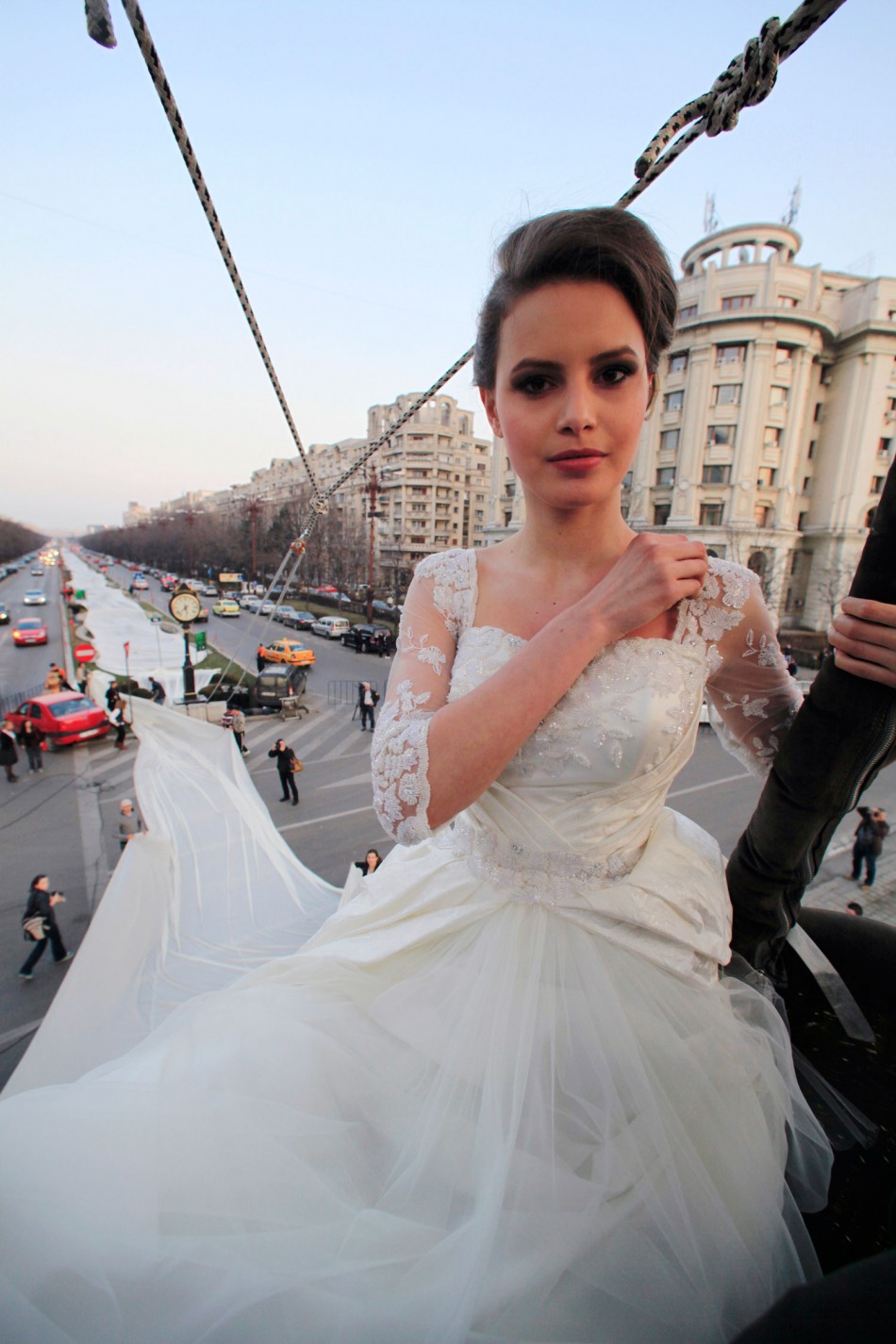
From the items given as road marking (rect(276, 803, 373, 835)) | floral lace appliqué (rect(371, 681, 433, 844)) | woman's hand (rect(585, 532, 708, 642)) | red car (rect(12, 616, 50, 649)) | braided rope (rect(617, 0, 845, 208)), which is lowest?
road marking (rect(276, 803, 373, 835))

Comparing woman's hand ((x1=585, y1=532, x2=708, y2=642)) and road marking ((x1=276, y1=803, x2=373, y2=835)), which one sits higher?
woman's hand ((x1=585, y1=532, x2=708, y2=642))

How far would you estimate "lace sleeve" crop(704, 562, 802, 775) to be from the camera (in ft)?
4.38

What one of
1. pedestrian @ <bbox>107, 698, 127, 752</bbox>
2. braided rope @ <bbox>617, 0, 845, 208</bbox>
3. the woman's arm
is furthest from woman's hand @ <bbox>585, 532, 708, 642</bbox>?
pedestrian @ <bbox>107, 698, 127, 752</bbox>

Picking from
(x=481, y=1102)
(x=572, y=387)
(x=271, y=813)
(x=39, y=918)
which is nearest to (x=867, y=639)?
(x=572, y=387)

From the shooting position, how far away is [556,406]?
123 cm

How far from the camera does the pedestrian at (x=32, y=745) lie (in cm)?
1158

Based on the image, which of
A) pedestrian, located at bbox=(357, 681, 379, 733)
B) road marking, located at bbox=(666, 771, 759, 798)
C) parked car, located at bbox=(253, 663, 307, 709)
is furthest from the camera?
parked car, located at bbox=(253, 663, 307, 709)

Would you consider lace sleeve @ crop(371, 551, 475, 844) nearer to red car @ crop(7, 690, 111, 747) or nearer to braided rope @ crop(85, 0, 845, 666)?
braided rope @ crop(85, 0, 845, 666)

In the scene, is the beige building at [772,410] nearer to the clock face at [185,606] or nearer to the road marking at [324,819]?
the clock face at [185,606]

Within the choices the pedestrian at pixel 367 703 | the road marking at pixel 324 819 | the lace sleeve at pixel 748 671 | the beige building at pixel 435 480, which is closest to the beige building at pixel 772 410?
the pedestrian at pixel 367 703

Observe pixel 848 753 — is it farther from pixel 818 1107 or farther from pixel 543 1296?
pixel 543 1296

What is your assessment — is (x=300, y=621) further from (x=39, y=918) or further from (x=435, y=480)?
(x=435, y=480)

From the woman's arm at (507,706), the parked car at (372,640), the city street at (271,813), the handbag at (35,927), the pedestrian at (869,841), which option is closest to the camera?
the woman's arm at (507,706)

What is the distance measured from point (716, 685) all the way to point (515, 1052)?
951mm
